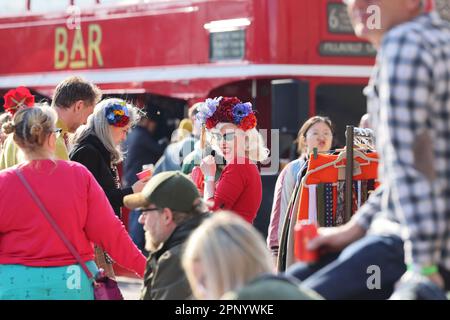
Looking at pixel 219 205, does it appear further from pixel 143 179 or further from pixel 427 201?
pixel 427 201

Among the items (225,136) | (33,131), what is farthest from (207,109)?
(33,131)

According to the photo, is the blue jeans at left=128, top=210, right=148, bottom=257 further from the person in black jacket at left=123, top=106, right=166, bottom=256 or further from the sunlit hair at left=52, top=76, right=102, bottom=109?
the sunlit hair at left=52, top=76, right=102, bottom=109

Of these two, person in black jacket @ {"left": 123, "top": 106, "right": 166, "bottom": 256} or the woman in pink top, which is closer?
the woman in pink top

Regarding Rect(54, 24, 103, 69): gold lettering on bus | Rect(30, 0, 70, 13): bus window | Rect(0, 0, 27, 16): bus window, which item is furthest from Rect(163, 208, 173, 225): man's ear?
Rect(0, 0, 27, 16): bus window

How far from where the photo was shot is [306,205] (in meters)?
7.60

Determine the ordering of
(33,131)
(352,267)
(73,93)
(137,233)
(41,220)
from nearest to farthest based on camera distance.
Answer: (352,267) < (41,220) < (33,131) < (73,93) < (137,233)

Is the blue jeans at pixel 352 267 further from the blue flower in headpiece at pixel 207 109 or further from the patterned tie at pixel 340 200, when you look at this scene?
the blue flower in headpiece at pixel 207 109

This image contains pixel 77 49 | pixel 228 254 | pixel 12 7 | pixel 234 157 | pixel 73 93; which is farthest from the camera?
pixel 12 7

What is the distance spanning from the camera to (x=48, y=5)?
50.0 feet

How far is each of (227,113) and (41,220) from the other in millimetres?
2517

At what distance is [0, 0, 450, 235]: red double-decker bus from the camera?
1306cm

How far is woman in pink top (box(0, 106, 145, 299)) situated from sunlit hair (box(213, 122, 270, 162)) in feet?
6.82

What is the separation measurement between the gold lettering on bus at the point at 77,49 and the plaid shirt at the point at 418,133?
1125 centimetres

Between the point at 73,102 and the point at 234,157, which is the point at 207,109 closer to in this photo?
the point at 234,157
